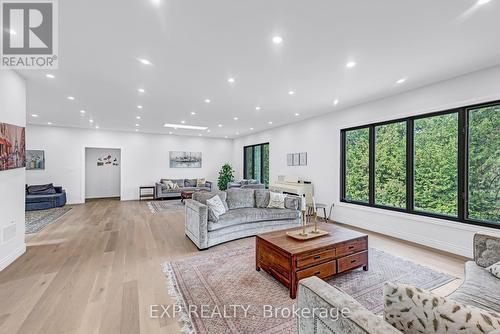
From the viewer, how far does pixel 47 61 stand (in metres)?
3.07

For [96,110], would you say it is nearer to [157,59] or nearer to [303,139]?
[157,59]

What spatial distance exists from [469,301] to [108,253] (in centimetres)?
430

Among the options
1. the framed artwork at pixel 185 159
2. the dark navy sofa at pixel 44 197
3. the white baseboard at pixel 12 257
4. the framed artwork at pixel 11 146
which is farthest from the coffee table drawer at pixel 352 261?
the framed artwork at pixel 185 159

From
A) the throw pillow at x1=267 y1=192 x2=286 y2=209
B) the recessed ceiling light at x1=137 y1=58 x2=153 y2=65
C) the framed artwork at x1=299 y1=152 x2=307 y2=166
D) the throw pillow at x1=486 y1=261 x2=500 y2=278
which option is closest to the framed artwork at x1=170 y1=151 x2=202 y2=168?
the framed artwork at x1=299 y1=152 x2=307 y2=166

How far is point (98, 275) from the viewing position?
9.24 feet

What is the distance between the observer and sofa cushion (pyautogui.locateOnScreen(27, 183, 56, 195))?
698 cm

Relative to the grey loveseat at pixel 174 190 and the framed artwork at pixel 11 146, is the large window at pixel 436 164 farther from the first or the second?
the grey loveseat at pixel 174 190

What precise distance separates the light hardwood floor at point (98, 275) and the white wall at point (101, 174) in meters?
4.45

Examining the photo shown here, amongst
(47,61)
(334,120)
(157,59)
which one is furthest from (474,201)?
(47,61)

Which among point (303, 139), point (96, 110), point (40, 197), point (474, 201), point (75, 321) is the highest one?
point (96, 110)

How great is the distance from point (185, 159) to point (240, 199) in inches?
244

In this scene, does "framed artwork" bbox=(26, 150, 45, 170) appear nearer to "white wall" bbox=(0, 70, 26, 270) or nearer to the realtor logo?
"white wall" bbox=(0, 70, 26, 270)

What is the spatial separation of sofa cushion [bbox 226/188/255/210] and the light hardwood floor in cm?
81

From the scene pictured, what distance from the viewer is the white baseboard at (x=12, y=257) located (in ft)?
9.77
